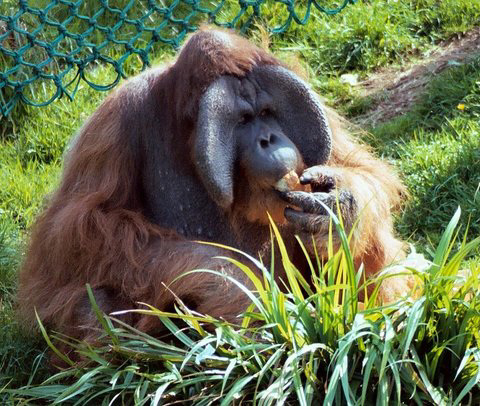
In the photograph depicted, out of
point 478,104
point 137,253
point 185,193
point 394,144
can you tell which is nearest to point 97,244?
point 137,253

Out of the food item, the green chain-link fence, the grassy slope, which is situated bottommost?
the grassy slope

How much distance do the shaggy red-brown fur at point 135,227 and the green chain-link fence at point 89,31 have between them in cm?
133

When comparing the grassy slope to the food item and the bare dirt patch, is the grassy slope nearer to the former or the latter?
the bare dirt patch

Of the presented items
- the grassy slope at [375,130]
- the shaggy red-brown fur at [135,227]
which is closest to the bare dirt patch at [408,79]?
the grassy slope at [375,130]

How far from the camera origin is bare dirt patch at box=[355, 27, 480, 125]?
525 centimetres

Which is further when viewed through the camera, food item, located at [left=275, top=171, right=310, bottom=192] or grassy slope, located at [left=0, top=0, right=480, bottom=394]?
grassy slope, located at [left=0, top=0, right=480, bottom=394]

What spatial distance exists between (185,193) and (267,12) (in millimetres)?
2627

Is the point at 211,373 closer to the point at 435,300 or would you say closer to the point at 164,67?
the point at 435,300

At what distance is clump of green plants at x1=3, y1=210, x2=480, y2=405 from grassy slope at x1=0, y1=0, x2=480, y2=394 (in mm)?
627

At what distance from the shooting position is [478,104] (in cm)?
496

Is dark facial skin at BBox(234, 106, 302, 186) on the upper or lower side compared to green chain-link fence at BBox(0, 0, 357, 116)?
upper

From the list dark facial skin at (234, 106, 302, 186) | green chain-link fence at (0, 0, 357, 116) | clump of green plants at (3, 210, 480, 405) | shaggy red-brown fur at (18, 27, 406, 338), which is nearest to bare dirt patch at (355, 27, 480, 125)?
green chain-link fence at (0, 0, 357, 116)

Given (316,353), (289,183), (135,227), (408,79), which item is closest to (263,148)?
(289,183)

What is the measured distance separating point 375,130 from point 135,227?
200 cm
